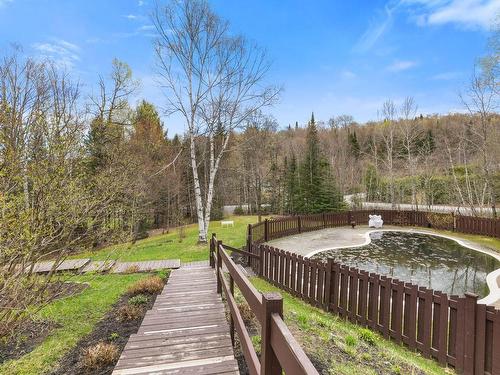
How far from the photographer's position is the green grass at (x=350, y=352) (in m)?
3.22

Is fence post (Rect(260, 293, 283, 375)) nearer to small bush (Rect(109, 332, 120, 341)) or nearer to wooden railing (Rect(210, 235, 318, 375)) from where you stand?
wooden railing (Rect(210, 235, 318, 375))

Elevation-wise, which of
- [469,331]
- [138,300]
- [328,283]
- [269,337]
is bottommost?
[138,300]

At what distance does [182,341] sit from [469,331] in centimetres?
348

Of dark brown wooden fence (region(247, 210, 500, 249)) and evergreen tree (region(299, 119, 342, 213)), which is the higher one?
evergreen tree (region(299, 119, 342, 213))

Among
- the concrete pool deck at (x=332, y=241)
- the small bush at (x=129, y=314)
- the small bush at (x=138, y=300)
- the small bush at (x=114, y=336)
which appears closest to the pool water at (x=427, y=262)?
the concrete pool deck at (x=332, y=241)

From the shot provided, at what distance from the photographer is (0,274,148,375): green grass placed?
3.43 meters

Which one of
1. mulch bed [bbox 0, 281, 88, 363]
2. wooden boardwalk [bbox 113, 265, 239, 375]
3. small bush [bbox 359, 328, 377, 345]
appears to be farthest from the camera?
small bush [bbox 359, 328, 377, 345]

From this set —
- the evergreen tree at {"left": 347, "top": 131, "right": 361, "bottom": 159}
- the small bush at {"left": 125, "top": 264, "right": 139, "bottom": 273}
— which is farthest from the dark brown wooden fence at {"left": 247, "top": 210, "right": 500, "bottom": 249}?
the evergreen tree at {"left": 347, "top": 131, "right": 361, "bottom": 159}

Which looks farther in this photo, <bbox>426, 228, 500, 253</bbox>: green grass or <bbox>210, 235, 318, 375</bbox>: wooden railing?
<bbox>426, 228, 500, 253</bbox>: green grass

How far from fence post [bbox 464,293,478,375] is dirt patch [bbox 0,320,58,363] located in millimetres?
5419

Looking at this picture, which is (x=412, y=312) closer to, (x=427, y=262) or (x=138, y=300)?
(x=138, y=300)

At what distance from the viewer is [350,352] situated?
11.6 ft

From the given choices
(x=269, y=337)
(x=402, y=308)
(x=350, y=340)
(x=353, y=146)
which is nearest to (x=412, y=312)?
(x=402, y=308)

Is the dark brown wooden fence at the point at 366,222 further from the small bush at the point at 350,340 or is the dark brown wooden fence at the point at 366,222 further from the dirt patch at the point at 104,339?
the small bush at the point at 350,340
